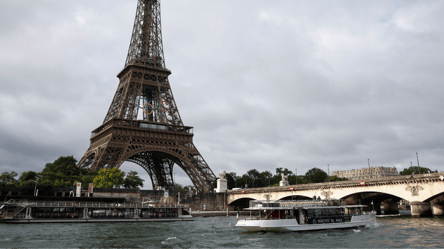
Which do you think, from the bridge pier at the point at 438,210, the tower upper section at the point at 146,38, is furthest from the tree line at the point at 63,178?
the bridge pier at the point at 438,210

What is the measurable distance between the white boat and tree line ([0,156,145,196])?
39.5m

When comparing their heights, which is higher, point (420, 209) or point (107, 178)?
point (107, 178)

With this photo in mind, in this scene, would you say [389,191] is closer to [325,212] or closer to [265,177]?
[325,212]

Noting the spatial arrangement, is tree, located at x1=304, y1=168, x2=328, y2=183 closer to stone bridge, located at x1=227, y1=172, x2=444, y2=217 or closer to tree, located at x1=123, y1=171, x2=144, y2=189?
stone bridge, located at x1=227, y1=172, x2=444, y2=217

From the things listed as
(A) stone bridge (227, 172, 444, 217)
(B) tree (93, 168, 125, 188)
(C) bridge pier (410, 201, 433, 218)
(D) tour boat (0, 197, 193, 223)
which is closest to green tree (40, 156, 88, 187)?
(B) tree (93, 168, 125, 188)

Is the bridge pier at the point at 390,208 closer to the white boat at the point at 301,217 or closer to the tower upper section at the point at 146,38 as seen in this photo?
the white boat at the point at 301,217

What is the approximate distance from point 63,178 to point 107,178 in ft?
50.7

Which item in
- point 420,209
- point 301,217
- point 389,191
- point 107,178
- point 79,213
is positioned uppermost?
point 107,178

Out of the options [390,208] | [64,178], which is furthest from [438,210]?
[64,178]

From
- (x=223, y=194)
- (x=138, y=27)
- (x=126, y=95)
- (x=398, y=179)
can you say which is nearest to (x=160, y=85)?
(x=126, y=95)

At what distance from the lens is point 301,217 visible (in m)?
38.5

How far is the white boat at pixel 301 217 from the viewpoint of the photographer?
3659 cm

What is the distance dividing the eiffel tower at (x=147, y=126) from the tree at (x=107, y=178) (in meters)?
1.27

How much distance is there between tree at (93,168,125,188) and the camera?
223 feet
